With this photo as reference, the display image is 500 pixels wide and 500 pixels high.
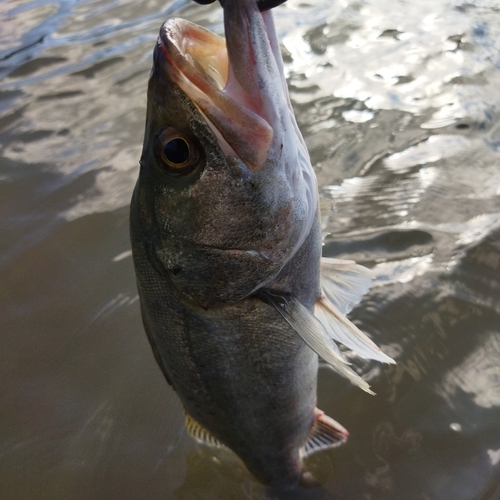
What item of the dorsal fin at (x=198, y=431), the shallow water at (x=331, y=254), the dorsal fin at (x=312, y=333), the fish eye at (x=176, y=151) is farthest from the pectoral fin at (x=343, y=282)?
the fish eye at (x=176, y=151)

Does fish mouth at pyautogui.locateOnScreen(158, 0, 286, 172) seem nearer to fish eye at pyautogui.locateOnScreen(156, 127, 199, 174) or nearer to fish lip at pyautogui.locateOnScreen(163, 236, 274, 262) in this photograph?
fish eye at pyautogui.locateOnScreen(156, 127, 199, 174)

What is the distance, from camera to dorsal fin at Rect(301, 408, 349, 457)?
94.9 inches

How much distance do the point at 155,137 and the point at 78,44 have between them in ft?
18.8

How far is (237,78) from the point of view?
1487 millimetres

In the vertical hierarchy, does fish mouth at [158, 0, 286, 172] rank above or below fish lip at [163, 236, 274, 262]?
above

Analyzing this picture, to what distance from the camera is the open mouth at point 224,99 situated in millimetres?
1473

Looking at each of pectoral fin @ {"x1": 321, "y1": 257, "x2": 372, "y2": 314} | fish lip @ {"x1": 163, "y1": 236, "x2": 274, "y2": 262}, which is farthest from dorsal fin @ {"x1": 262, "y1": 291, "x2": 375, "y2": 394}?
pectoral fin @ {"x1": 321, "y1": 257, "x2": 372, "y2": 314}

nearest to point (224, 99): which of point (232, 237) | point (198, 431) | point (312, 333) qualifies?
point (232, 237)

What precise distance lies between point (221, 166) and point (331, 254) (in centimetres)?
191

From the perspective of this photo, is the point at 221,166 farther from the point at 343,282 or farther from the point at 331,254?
the point at 331,254

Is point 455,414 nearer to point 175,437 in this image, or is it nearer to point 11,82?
point 175,437

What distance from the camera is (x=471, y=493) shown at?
2.31 meters

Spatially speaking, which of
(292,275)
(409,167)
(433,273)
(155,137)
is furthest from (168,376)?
(409,167)

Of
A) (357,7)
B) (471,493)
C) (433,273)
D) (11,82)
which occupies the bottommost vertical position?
(471,493)
